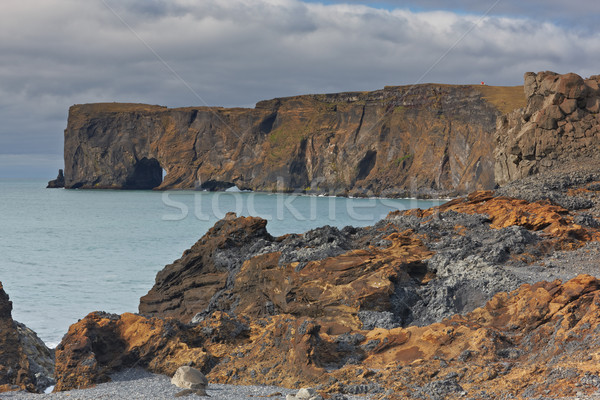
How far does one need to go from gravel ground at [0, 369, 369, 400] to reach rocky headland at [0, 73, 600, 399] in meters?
0.33

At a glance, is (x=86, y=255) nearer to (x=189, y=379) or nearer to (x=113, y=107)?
(x=189, y=379)

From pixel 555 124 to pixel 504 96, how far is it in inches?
3404

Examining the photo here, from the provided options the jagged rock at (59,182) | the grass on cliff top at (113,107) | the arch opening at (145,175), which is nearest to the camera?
the grass on cliff top at (113,107)

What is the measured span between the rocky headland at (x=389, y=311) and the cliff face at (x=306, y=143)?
90.7 m

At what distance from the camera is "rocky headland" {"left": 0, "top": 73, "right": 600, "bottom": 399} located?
8.77 meters

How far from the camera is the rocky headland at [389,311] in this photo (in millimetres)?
8766

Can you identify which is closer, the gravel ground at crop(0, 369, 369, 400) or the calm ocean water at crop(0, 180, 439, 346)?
the gravel ground at crop(0, 369, 369, 400)

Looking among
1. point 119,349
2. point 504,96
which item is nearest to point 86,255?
point 119,349

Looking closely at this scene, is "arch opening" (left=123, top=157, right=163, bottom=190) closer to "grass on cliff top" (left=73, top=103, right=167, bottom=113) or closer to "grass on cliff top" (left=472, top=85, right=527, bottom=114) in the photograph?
"grass on cliff top" (left=73, top=103, right=167, bottom=113)

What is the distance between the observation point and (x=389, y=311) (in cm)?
1240

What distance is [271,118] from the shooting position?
142 meters

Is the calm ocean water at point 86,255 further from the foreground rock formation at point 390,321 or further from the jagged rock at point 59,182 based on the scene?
the jagged rock at point 59,182

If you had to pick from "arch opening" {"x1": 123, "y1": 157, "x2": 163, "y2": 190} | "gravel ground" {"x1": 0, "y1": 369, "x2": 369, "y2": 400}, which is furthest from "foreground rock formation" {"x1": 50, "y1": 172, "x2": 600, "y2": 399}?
"arch opening" {"x1": 123, "y1": 157, "x2": 163, "y2": 190}

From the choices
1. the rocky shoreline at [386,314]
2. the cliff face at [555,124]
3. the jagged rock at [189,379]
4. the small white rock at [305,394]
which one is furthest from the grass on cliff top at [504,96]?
the small white rock at [305,394]
